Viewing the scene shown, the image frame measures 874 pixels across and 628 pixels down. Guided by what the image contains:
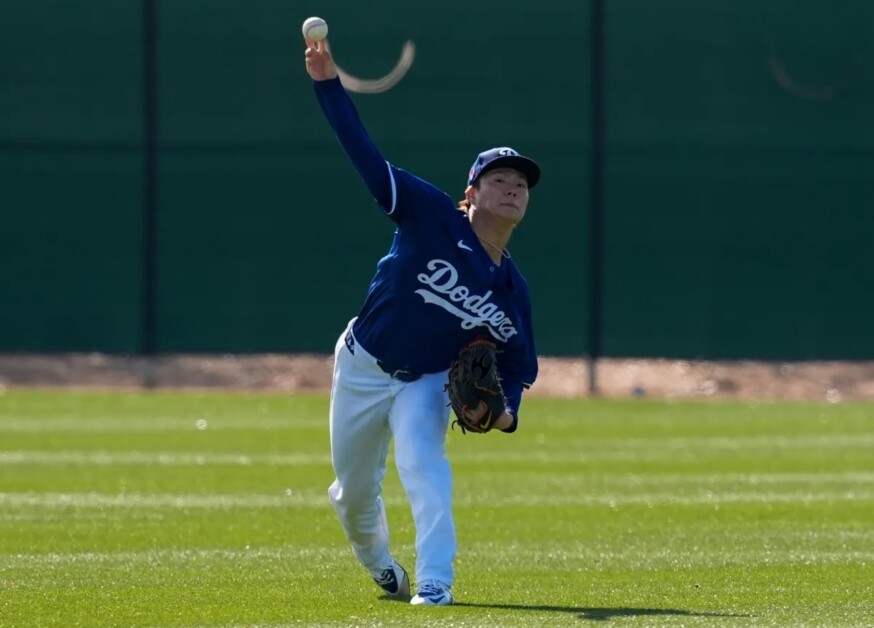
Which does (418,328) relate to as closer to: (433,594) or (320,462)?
(433,594)

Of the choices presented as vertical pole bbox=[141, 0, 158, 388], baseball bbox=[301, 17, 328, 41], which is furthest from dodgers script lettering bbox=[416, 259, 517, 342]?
vertical pole bbox=[141, 0, 158, 388]

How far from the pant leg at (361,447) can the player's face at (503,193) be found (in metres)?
0.73

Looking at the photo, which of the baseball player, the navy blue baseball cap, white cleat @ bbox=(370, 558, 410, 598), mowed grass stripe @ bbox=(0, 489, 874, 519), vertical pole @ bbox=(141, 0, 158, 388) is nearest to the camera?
the baseball player

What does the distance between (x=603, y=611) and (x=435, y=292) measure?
1303 millimetres

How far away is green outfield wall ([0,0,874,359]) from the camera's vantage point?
58.7 ft

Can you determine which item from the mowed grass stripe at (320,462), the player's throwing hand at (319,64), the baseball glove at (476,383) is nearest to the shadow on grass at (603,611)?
the baseball glove at (476,383)

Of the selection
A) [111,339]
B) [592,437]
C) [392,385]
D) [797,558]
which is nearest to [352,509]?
[392,385]

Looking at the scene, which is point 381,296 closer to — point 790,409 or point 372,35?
point 790,409

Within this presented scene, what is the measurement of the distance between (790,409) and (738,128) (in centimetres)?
332

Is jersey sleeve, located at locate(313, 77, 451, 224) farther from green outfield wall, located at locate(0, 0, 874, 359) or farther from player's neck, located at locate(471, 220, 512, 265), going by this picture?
green outfield wall, located at locate(0, 0, 874, 359)

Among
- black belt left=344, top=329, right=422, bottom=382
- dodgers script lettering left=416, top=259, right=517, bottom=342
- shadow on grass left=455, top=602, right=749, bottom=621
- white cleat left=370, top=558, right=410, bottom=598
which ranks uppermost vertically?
dodgers script lettering left=416, top=259, right=517, bottom=342

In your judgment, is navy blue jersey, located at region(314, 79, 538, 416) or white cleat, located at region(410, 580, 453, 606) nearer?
white cleat, located at region(410, 580, 453, 606)

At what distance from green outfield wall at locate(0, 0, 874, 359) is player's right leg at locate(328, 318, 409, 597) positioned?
432 inches

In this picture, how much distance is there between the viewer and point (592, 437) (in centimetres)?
1373
